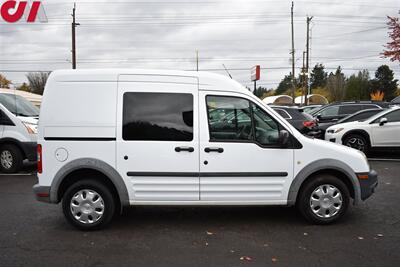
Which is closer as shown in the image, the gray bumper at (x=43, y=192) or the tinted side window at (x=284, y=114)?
the gray bumper at (x=43, y=192)

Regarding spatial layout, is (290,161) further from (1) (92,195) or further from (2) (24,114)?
(2) (24,114)

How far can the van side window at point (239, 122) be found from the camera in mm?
4852

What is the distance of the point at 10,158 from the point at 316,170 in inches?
284

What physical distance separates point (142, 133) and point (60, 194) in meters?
1.41

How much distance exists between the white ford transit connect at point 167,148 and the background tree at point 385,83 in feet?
264

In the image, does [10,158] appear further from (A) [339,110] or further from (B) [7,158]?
(A) [339,110]

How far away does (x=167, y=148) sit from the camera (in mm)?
4766

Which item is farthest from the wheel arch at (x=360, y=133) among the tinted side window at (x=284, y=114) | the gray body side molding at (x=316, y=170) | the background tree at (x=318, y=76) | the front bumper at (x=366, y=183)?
the background tree at (x=318, y=76)

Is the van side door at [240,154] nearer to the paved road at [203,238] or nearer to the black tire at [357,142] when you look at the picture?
the paved road at [203,238]

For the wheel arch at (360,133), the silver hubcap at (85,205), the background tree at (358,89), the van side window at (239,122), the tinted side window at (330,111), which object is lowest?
the silver hubcap at (85,205)

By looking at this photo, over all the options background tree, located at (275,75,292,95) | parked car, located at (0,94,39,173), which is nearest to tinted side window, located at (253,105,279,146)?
parked car, located at (0,94,39,173)

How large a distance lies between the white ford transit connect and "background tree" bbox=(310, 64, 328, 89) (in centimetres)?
10945

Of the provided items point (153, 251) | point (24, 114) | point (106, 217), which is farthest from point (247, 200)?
point (24, 114)

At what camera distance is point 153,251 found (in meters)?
4.29
